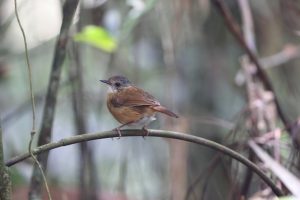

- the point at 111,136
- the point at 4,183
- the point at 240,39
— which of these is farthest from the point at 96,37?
the point at 4,183

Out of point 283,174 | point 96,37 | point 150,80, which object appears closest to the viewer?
point 283,174

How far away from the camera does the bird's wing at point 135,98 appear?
218 cm

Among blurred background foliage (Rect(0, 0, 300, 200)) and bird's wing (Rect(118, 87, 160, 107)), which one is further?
blurred background foliage (Rect(0, 0, 300, 200))

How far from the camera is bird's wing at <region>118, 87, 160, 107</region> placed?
218 cm

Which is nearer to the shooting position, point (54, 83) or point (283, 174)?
point (283, 174)

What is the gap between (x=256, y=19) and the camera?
4.01m

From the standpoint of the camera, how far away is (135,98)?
Result: 2.24m

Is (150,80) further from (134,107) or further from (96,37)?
(134,107)

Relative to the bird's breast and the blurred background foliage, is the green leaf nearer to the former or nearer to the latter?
the bird's breast

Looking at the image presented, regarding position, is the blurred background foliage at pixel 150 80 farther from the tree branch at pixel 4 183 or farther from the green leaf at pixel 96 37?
the tree branch at pixel 4 183

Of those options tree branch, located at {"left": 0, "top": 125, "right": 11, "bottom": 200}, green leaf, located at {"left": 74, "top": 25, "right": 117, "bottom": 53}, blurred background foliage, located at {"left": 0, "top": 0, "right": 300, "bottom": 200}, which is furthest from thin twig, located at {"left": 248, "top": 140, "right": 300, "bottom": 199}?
blurred background foliage, located at {"left": 0, "top": 0, "right": 300, "bottom": 200}

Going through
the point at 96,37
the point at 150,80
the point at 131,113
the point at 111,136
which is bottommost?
the point at 150,80

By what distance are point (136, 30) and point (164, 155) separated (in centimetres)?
81

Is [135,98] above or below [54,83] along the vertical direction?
below
